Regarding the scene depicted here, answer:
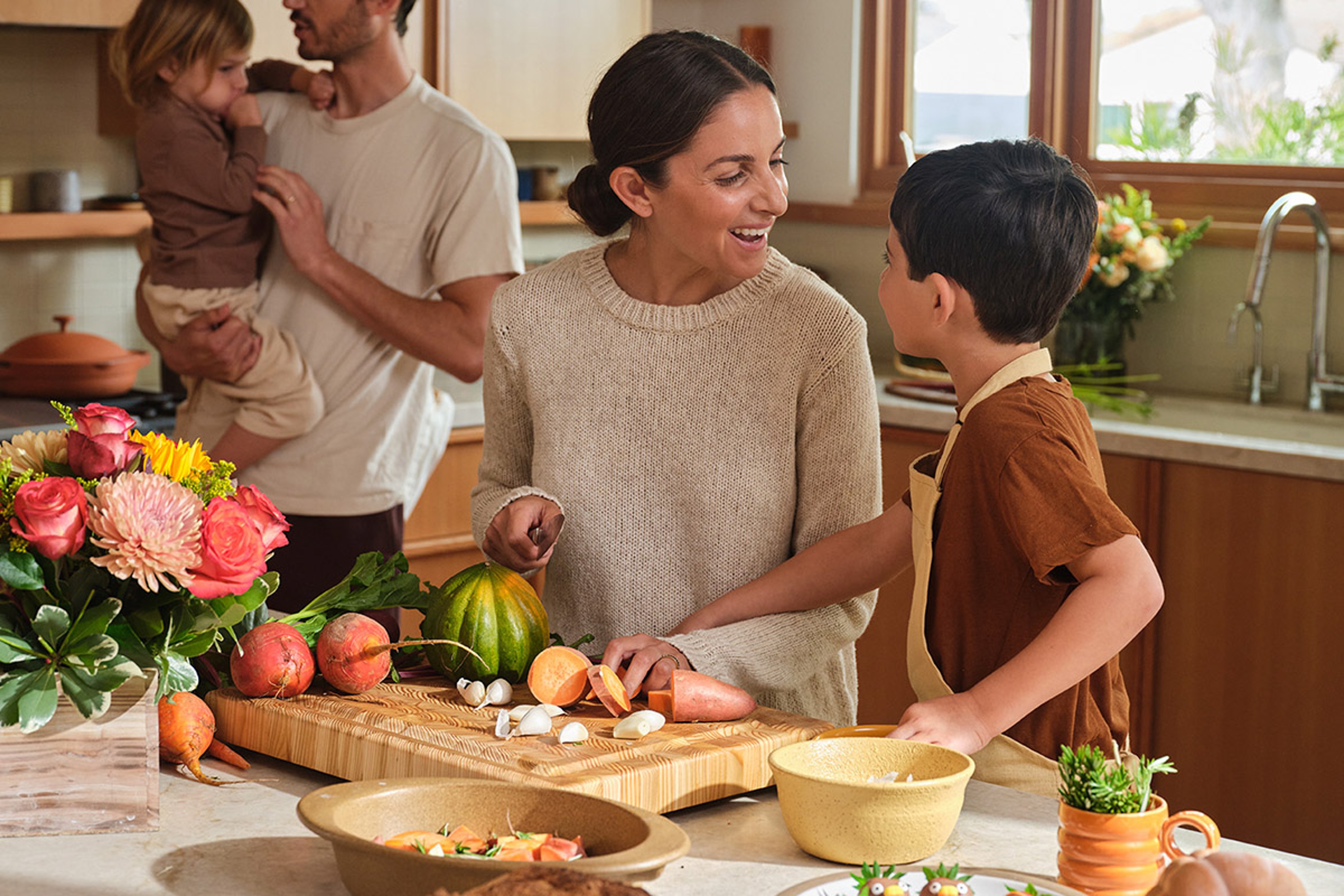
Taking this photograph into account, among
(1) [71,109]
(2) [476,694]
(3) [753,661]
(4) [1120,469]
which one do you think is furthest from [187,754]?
(1) [71,109]

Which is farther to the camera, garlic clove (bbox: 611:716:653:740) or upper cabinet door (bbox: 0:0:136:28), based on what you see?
upper cabinet door (bbox: 0:0:136:28)

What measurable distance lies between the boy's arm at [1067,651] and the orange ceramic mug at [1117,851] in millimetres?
243

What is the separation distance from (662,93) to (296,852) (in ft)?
2.98

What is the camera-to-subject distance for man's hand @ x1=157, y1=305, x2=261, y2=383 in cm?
251

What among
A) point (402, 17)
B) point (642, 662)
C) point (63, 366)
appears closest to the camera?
point (642, 662)

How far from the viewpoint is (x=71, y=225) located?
11.0 ft

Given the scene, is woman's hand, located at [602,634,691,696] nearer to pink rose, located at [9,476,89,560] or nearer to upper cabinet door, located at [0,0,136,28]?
pink rose, located at [9,476,89,560]

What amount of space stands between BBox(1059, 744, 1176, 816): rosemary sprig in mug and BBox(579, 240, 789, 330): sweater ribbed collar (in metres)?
0.84

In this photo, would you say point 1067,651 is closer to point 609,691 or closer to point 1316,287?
point 609,691

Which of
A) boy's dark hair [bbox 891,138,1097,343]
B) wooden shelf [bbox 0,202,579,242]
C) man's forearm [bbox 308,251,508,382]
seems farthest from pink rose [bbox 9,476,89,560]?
wooden shelf [bbox 0,202,579,242]

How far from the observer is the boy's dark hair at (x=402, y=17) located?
103 inches

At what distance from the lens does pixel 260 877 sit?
1152mm

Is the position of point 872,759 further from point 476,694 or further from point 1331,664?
point 1331,664

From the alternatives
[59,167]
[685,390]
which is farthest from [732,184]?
[59,167]
